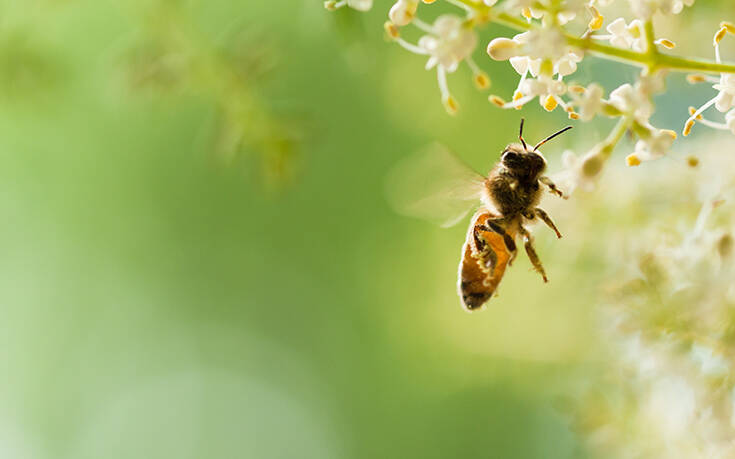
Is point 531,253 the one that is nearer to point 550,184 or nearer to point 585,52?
point 550,184

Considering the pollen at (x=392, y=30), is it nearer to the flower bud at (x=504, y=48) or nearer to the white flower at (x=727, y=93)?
the flower bud at (x=504, y=48)

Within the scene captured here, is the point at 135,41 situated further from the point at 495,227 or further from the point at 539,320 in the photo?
the point at 539,320

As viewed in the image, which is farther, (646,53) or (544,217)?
(544,217)

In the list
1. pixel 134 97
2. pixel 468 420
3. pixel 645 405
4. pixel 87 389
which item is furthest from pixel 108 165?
pixel 645 405

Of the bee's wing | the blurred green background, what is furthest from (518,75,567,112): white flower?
the blurred green background

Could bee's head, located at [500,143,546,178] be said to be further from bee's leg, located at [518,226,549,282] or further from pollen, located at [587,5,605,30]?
pollen, located at [587,5,605,30]

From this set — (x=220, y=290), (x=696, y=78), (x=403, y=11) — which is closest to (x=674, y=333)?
(x=696, y=78)

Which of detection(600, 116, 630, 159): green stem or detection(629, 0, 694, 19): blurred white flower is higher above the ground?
detection(629, 0, 694, 19): blurred white flower
